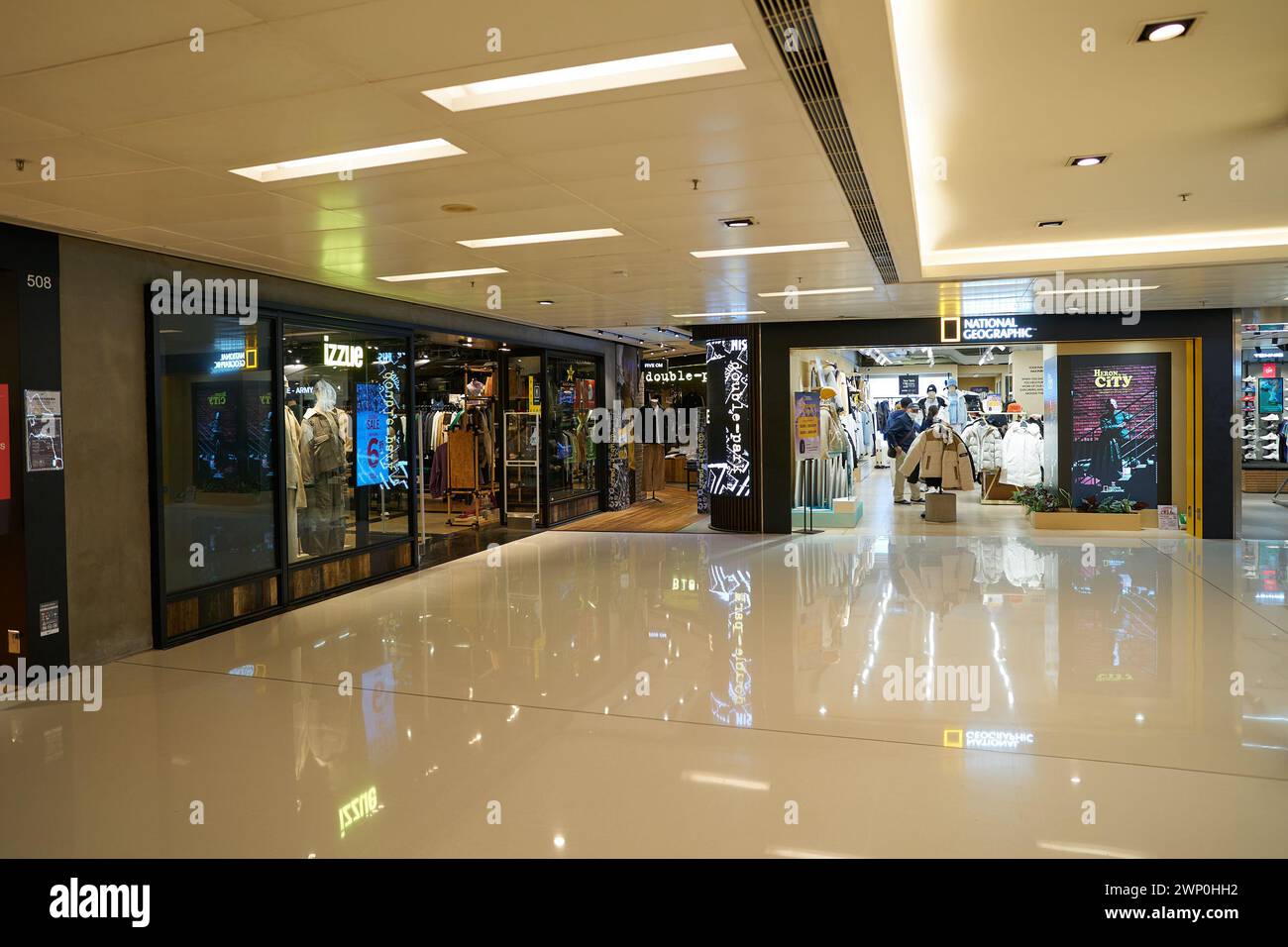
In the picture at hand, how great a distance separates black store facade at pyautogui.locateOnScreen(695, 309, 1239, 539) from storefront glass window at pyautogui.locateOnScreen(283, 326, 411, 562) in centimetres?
454

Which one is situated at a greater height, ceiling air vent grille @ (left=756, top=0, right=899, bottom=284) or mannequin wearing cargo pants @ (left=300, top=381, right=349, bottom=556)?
ceiling air vent grille @ (left=756, top=0, right=899, bottom=284)

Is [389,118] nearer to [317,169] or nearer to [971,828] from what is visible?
[317,169]

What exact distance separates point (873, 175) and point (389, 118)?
96.5 inches

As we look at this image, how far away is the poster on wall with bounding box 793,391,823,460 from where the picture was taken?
447 inches

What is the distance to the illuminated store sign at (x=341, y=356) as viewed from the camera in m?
7.91

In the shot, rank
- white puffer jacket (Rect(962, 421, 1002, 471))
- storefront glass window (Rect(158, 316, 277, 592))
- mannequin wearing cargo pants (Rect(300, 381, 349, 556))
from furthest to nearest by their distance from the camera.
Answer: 1. white puffer jacket (Rect(962, 421, 1002, 471))
2. mannequin wearing cargo pants (Rect(300, 381, 349, 556))
3. storefront glass window (Rect(158, 316, 277, 592))

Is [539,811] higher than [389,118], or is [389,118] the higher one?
[389,118]

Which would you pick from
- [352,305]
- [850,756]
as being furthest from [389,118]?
[352,305]

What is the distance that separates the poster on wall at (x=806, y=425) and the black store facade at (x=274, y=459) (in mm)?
3919

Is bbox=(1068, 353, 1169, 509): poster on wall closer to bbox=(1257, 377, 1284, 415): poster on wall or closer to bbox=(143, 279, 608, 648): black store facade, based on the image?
bbox=(143, 279, 608, 648): black store facade

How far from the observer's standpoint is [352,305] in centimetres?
816

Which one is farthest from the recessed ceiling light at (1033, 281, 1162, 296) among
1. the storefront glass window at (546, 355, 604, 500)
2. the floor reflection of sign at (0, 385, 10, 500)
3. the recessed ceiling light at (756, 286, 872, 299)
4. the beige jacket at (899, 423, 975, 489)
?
the floor reflection of sign at (0, 385, 10, 500)

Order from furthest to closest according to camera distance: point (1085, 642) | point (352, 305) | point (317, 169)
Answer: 1. point (352, 305)
2. point (1085, 642)
3. point (317, 169)

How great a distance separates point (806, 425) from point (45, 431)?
8334 mm
